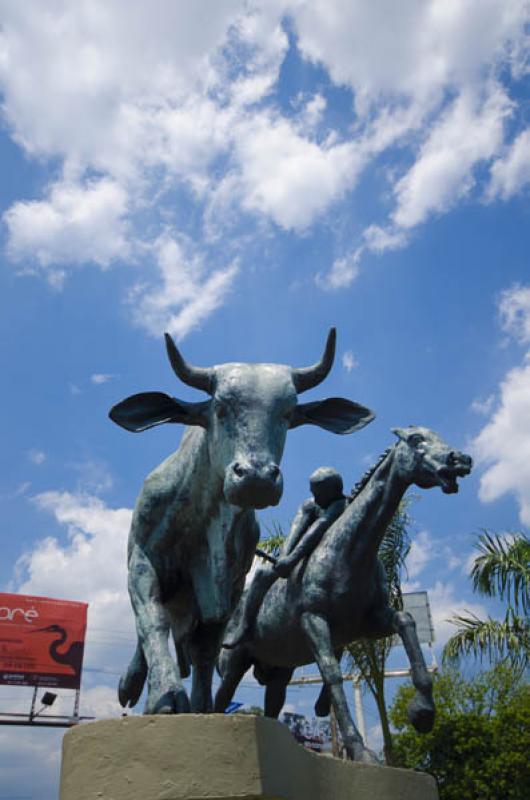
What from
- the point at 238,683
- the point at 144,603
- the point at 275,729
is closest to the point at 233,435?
the point at 144,603

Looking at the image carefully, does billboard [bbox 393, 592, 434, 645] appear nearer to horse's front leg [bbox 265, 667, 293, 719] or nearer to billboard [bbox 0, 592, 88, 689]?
horse's front leg [bbox 265, 667, 293, 719]

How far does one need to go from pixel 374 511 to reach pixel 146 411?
2.60 metres

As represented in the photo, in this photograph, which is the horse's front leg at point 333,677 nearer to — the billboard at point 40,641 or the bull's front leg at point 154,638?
the bull's front leg at point 154,638

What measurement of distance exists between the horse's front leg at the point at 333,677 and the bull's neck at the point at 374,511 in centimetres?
59

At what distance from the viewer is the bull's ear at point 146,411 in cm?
403

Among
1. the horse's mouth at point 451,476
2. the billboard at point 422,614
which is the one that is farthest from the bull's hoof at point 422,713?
the billboard at point 422,614

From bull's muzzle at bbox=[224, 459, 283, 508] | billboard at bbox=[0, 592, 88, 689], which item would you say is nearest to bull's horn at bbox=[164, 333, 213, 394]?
bull's muzzle at bbox=[224, 459, 283, 508]

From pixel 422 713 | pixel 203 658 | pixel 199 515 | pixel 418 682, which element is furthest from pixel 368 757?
pixel 199 515

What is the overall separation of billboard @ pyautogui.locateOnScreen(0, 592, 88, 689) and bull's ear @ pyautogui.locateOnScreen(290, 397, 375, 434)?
30.0 meters

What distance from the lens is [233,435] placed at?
3.47 meters

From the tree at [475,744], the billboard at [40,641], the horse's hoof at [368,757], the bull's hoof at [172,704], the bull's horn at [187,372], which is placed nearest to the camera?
the bull's hoof at [172,704]

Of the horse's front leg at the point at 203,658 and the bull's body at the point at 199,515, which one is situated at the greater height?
the bull's body at the point at 199,515

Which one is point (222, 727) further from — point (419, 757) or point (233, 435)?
point (419, 757)

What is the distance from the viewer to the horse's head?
5.67m
